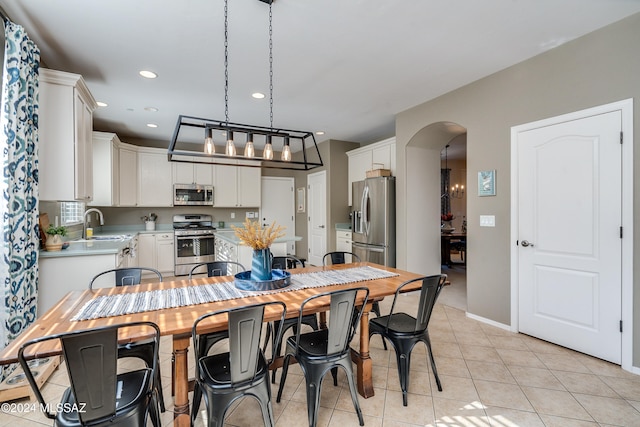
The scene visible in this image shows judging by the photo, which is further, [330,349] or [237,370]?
[330,349]

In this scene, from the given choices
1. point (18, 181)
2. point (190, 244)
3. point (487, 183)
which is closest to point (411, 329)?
point (487, 183)

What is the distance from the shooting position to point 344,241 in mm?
5691

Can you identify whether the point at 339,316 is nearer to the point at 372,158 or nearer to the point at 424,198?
the point at 424,198

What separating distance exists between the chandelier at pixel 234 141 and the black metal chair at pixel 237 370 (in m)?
1.04

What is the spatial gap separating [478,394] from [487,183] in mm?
2110

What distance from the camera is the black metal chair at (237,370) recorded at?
1.41 m

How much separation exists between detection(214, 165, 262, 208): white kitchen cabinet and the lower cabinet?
3.84 ft

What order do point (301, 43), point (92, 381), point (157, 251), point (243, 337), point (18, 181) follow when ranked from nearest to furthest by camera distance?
point (92, 381)
point (243, 337)
point (18, 181)
point (301, 43)
point (157, 251)

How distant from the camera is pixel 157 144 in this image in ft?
20.0

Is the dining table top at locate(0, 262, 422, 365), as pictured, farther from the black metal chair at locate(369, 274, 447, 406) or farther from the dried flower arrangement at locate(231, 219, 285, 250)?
the dried flower arrangement at locate(231, 219, 285, 250)

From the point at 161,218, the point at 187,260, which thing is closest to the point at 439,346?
the point at 187,260

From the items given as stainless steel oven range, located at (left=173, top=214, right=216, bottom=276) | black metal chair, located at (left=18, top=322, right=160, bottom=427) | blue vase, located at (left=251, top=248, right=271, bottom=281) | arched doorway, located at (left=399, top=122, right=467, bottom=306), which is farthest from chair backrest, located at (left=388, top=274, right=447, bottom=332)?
stainless steel oven range, located at (left=173, top=214, right=216, bottom=276)

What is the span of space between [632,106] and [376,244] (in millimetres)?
3011

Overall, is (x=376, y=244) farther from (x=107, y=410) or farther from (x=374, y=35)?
(x=107, y=410)
